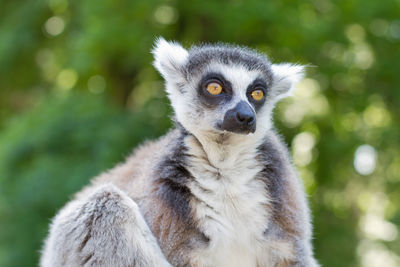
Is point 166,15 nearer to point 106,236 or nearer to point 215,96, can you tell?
point 215,96

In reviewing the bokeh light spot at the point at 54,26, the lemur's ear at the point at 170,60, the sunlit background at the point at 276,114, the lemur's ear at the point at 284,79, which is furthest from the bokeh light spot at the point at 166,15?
the lemur's ear at the point at 284,79

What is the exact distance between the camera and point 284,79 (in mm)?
5008

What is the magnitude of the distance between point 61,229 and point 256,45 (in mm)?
6778

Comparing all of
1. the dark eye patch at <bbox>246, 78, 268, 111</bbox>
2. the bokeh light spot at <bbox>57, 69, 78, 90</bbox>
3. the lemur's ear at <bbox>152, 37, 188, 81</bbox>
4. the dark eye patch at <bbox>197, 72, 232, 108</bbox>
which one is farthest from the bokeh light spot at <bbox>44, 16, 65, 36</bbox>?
the dark eye patch at <bbox>246, 78, 268, 111</bbox>

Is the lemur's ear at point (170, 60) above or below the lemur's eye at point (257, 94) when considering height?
above

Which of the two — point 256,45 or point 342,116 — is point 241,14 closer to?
point 256,45

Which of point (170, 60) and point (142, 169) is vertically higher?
point (170, 60)

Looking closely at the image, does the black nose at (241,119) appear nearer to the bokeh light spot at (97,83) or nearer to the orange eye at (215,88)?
the orange eye at (215,88)

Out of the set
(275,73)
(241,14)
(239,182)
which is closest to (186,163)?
(239,182)

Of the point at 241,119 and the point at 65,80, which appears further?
the point at 65,80

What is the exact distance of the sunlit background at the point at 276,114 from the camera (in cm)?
967

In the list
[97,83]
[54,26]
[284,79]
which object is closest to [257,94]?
[284,79]

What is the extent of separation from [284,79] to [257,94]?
488 mm

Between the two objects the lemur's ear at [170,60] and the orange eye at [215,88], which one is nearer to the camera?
the orange eye at [215,88]
